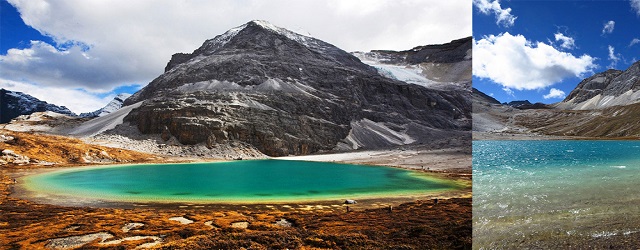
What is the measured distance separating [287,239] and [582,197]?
8.43m

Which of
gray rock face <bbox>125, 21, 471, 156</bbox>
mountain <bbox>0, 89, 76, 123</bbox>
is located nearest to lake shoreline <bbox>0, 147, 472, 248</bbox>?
gray rock face <bbox>125, 21, 471, 156</bbox>

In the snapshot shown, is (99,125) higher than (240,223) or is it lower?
higher

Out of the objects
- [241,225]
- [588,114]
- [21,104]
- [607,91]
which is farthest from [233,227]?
[607,91]

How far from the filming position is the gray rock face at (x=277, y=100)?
44125 mm

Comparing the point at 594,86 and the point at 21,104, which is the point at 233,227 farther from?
the point at 594,86

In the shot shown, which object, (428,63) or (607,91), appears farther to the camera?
(607,91)

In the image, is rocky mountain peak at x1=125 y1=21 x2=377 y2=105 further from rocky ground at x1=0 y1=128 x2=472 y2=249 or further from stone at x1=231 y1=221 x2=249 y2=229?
stone at x1=231 y1=221 x2=249 y2=229

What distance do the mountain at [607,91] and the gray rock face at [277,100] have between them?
70.8m

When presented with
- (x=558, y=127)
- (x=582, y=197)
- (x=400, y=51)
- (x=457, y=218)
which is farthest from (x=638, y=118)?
(x=457, y=218)

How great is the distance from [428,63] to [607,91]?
231ft

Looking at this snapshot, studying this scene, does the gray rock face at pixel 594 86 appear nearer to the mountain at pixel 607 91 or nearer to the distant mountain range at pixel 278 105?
the mountain at pixel 607 91

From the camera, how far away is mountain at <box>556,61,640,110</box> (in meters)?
118

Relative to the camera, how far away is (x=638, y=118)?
78.1 m

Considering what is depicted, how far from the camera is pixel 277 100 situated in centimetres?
5122
